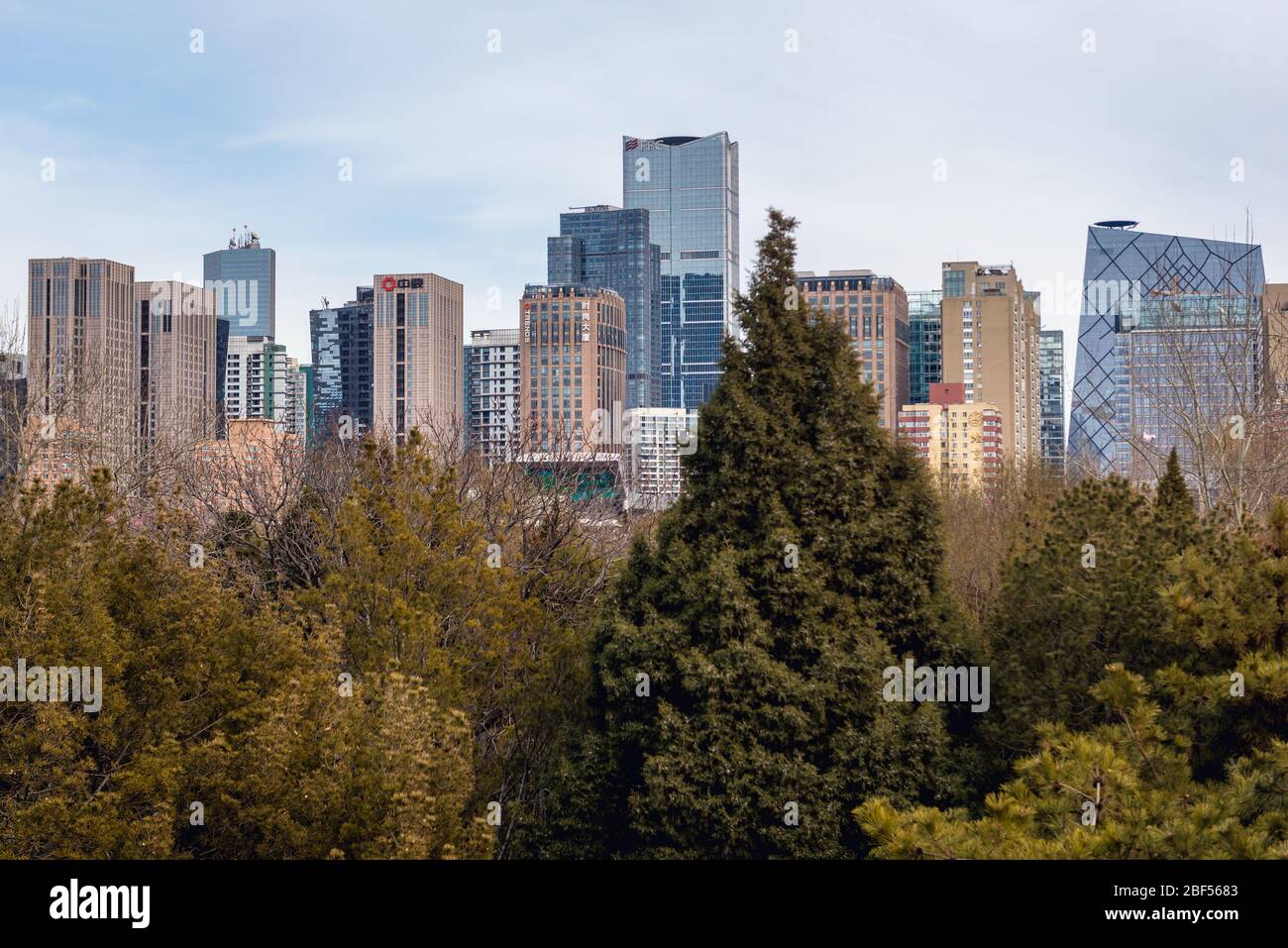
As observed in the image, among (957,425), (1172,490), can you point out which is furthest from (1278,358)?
(957,425)

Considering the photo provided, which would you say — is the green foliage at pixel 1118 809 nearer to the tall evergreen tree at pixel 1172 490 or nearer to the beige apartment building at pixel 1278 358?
the tall evergreen tree at pixel 1172 490

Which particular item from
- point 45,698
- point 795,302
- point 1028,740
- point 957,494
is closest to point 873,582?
point 1028,740

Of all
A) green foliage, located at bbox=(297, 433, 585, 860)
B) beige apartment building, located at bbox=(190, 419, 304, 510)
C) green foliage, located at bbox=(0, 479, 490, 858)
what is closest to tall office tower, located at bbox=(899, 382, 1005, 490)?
beige apartment building, located at bbox=(190, 419, 304, 510)

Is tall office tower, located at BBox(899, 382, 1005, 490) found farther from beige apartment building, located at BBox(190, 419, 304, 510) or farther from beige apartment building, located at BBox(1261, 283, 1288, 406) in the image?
beige apartment building, located at BBox(190, 419, 304, 510)

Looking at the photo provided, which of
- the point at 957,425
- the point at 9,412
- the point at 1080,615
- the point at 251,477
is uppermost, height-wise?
the point at 957,425

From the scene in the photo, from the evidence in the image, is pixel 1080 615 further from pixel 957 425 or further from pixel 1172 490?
pixel 957 425

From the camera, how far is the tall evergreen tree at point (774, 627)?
512 inches

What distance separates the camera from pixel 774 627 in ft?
45.2

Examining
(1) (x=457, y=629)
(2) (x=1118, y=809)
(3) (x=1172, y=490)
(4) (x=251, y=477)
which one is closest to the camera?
(2) (x=1118, y=809)

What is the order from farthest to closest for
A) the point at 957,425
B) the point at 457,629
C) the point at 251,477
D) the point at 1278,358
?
1. the point at 957,425
2. the point at 1278,358
3. the point at 251,477
4. the point at 457,629

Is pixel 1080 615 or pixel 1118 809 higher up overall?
pixel 1080 615

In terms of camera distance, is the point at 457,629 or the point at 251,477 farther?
the point at 251,477
